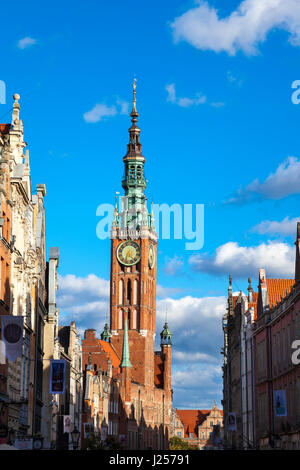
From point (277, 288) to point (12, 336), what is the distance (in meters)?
39.9

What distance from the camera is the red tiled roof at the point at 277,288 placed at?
70250mm

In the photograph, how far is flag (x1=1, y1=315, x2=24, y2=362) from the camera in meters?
35.3

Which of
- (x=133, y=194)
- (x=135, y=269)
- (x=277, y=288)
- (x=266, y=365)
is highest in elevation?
(x=133, y=194)

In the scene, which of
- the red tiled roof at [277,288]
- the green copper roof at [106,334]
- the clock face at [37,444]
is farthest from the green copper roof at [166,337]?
the clock face at [37,444]

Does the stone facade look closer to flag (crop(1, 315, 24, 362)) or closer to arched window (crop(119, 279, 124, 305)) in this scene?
flag (crop(1, 315, 24, 362))

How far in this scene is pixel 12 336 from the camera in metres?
35.7

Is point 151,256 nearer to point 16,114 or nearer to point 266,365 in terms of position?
point 266,365

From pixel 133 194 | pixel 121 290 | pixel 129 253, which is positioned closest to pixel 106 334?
pixel 121 290

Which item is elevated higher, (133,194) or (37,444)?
(133,194)

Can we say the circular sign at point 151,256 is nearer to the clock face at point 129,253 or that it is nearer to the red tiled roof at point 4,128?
the clock face at point 129,253

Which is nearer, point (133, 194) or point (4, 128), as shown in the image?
point (4, 128)

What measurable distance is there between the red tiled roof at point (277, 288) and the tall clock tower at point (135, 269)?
92.0m

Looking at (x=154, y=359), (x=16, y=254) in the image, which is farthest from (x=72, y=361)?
(x=154, y=359)

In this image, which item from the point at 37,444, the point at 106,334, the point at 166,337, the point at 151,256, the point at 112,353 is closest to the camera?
the point at 37,444
